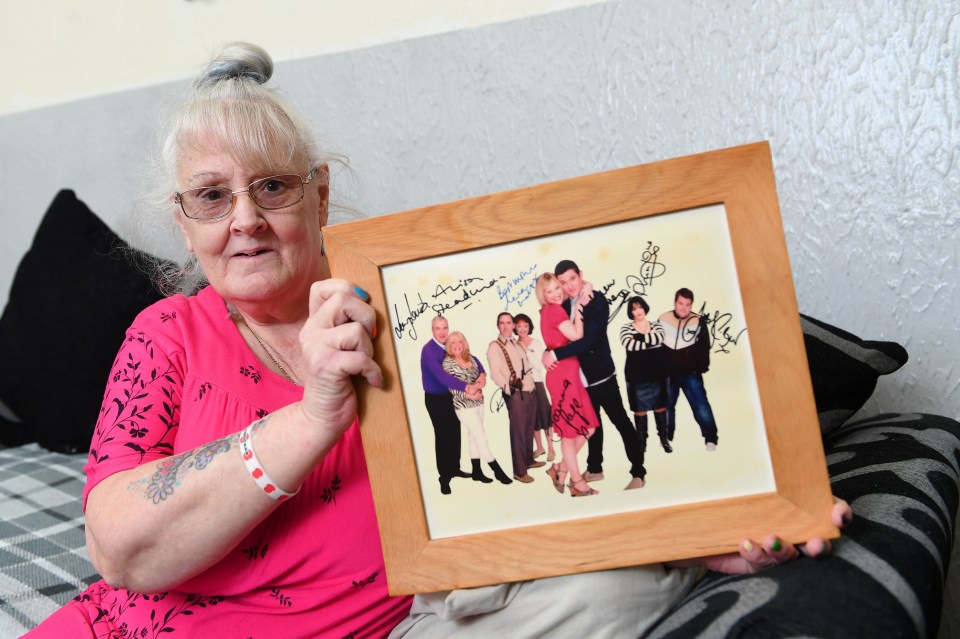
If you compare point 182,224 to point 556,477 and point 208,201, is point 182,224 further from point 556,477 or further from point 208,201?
point 556,477

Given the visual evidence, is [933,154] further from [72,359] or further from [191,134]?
[72,359]

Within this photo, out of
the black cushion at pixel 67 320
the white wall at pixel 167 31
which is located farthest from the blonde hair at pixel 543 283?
the black cushion at pixel 67 320

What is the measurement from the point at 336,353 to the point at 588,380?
0.28m

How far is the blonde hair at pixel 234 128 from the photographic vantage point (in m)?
1.15

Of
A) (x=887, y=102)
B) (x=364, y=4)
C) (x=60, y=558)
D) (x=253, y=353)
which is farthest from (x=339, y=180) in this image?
(x=887, y=102)

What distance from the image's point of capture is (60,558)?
157cm

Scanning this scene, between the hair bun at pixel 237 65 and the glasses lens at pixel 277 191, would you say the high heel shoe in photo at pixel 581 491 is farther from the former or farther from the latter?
the hair bun at pixel 237 65

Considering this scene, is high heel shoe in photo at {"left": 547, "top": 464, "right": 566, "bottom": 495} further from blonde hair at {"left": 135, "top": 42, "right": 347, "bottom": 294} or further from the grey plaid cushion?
the grey plaid cushion

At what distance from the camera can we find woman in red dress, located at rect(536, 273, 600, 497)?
89 centimetres

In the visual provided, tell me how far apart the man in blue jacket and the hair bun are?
0.67 metres

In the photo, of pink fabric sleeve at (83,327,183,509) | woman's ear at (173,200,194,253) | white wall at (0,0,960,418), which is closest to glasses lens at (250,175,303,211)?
woman's ear at (173,200,194,253)

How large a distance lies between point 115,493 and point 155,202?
1.63 ft

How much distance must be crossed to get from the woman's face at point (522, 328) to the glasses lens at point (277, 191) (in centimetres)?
45
